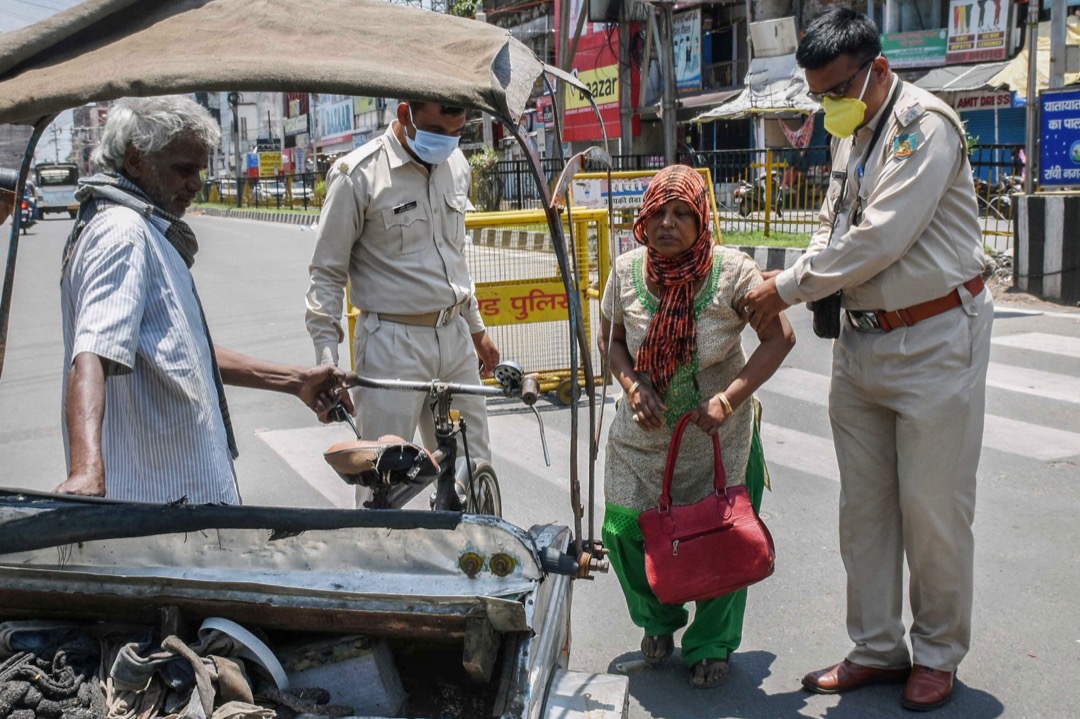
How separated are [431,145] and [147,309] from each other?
1.59 m

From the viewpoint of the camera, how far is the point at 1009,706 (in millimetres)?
3748

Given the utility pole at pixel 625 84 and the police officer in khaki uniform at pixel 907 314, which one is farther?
the utility pole at pixel 625 84

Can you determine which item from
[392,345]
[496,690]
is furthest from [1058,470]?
[496,690]

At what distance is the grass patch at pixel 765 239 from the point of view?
15227 millimetres

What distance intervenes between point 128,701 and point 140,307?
1006 mm

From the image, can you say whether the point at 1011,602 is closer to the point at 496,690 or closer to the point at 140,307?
the point at 496,690

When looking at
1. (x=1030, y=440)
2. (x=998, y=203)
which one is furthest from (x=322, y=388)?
(x=998, y=203)

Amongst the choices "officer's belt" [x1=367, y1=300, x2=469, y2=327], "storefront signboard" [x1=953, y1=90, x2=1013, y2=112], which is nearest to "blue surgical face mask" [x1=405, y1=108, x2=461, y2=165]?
"officer's belt" [x1=367, y1=300, x2=469, y2=327]

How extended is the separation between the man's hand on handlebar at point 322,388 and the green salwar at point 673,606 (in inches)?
41.4

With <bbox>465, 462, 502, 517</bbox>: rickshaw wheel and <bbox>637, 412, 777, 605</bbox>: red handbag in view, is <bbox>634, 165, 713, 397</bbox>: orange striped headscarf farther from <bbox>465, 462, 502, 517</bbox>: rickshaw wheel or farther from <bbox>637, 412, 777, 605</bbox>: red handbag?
<bbox>465, 462, 502, 517</bbox>: rickshaw wheel

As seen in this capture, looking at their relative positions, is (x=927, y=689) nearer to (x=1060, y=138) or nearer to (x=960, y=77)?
(x=1060, y=138)

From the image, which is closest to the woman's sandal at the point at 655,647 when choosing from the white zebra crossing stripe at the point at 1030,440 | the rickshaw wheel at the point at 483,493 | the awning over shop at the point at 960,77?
the rickshaw wheel at the point at 483,493

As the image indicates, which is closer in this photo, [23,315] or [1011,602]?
[1011,602]

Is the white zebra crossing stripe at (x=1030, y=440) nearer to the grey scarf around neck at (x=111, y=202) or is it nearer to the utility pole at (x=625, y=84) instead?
the grey scarf around neck at (x=111, y=202)
